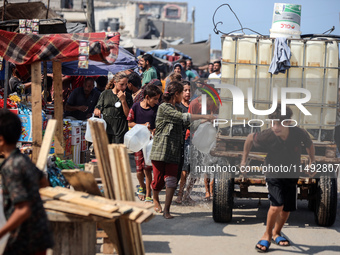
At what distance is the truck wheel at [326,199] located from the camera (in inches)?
290

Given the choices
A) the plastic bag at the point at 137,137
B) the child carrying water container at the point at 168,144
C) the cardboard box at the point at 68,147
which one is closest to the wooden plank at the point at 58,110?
the cardboard box at the point at 68,147

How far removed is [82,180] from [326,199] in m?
3.74

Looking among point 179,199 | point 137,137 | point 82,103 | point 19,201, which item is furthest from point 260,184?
point 82,103

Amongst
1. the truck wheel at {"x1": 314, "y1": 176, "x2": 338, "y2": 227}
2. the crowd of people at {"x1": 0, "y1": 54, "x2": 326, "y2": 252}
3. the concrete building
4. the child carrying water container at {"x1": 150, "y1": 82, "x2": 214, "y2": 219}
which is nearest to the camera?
the crowd of people at {"x1": 0, "y1": 54, "x2": 326, "y2": 252}

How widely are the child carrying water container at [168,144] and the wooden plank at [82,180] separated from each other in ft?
9.19

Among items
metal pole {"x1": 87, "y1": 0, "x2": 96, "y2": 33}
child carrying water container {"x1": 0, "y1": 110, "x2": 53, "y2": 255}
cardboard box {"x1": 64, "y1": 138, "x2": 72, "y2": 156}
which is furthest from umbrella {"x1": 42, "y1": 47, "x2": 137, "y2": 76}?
child carrying water container {"x1": 0, "y1": 110, "x2": 53, "y2": 255}

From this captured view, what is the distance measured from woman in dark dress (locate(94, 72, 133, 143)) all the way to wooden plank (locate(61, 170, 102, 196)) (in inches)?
164

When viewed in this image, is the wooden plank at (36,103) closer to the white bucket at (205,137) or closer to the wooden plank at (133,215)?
the white bucket at (205,137)

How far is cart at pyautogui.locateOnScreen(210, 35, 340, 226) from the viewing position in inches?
294

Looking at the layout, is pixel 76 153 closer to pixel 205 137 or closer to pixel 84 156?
pixel 84 156

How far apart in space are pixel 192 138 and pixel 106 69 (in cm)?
441

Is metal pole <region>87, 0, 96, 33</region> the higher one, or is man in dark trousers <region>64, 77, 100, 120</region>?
metal pole <region>87, 0, 96, 33</region>

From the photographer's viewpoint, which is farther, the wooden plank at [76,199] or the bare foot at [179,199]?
the bare foot at [179,199]

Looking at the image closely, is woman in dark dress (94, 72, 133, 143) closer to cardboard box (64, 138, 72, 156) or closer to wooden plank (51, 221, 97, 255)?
cardboard box (64, 138, 72, 156)
